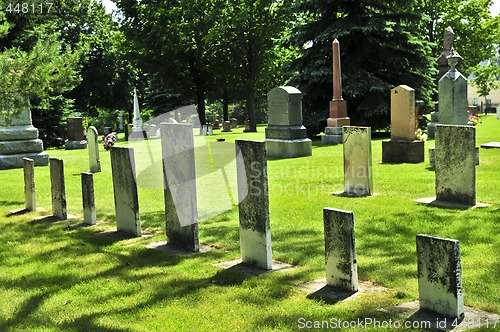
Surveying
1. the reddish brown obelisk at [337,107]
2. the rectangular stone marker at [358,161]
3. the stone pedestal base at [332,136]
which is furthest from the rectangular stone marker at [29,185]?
the reddish brown obelisk at [337,107]

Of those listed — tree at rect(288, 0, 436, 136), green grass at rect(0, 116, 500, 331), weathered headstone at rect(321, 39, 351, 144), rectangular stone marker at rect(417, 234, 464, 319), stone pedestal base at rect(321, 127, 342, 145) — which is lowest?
green grass at rect(0, 116, 500, 331)

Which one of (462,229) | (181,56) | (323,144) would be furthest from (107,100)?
(462,229)

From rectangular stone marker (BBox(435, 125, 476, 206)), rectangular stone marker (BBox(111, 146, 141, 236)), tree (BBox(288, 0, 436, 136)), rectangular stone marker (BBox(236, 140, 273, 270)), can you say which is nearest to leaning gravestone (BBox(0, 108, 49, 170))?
rectangular stone marker (BBox(111, 146, 141, 236))

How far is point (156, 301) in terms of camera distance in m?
5.57

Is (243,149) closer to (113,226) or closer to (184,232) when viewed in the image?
(184,232)

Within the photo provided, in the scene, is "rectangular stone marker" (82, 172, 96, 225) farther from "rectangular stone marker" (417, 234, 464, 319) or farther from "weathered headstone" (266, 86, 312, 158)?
"weathered headstone" (266, 86, 312, 158)

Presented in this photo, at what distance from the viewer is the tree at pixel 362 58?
1051 inches

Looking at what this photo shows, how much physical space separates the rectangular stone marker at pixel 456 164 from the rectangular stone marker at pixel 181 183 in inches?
168

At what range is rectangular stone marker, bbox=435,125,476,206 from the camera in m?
9.03

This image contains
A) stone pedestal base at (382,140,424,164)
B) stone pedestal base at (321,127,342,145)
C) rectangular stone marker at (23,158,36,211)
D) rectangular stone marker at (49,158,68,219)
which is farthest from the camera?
stone pedestal base at (321,127,342,145)

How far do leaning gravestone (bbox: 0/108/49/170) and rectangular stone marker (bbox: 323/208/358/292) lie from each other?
53.1ft

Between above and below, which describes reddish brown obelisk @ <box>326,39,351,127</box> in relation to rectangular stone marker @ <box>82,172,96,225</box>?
above

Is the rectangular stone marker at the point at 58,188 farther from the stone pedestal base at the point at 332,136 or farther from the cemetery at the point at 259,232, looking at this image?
the stone pedestal base at the point at 332,136

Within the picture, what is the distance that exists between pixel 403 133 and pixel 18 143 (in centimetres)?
1250
